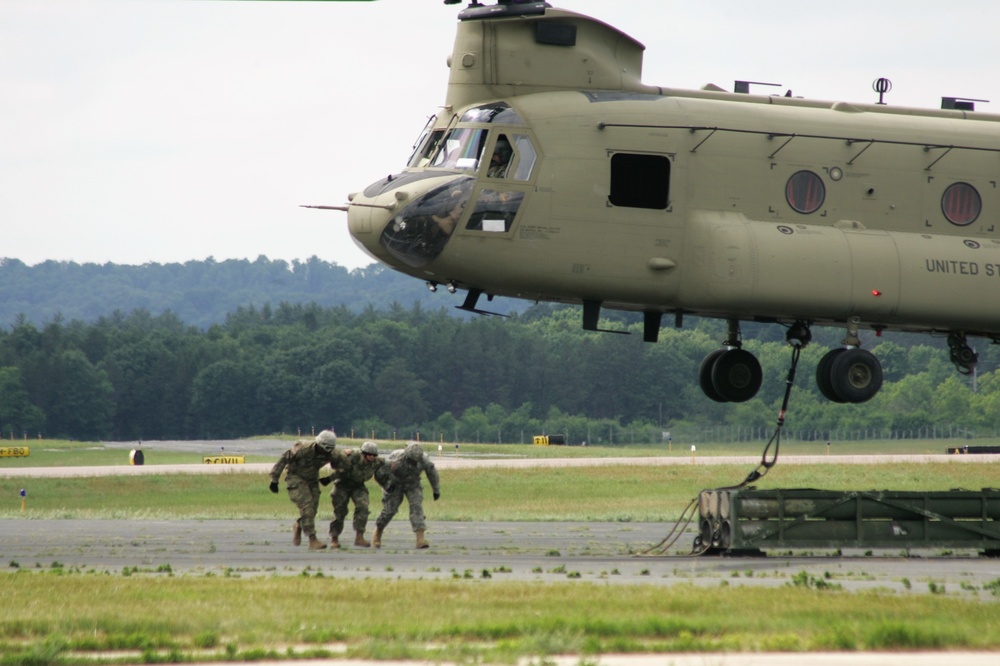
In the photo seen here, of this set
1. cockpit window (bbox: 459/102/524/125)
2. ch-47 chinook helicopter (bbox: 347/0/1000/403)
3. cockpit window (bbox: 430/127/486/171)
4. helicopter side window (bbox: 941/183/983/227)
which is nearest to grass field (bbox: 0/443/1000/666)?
ch-47 chinook helicopter (bbox: 347/0/1000/403)

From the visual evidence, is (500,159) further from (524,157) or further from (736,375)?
(736,375)

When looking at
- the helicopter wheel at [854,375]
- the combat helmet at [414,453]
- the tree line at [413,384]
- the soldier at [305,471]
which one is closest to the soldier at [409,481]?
the combat helmet at [414,453]

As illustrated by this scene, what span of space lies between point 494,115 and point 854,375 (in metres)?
6.52

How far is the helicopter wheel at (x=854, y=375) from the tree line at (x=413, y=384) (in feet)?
188

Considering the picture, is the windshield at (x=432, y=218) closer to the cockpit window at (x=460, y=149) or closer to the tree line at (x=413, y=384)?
the cockpit window at (x=460, y=149)

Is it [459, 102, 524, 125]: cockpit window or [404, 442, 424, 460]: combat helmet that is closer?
[459, 102, 524, 125]: cockpit window

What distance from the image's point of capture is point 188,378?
116 m

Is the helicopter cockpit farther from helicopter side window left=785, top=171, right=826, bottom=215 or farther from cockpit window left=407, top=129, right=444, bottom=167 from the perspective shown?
helicopter side window left=785, top=171, right=826, bottom=215

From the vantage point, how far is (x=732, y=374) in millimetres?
22656

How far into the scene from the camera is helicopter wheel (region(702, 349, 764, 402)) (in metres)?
22.6

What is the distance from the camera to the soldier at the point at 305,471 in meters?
21.0

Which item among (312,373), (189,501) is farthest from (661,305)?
(312,373)

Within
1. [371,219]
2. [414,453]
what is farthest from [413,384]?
[371,219]

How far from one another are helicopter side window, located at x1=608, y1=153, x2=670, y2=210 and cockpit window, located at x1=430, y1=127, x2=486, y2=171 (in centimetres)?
194
